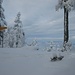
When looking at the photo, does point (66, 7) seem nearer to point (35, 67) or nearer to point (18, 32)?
point (35, 67)

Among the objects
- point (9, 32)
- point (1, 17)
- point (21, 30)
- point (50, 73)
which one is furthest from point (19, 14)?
point (50, 73)

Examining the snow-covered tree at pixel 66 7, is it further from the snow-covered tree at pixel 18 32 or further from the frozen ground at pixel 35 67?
the snow-covered tree at pixel 18 32

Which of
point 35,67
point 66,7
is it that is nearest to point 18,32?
point 66,7

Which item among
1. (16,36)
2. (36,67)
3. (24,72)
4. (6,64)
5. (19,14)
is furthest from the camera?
(16,36)

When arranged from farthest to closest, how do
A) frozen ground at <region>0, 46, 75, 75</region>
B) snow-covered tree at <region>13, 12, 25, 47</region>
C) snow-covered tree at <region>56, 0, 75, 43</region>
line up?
snow-covered tree at <region>13, 12, 25, 47</region> → snow-covered tree at <region>56, 0, 75, 43</region> → frozen ground at <region>0, 46, 75, 75</region>

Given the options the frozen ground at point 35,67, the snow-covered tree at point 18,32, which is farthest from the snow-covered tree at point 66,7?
the snow-covered tree at point 18,32

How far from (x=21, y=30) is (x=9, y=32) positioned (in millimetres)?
7781

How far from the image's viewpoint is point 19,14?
52.1 meters

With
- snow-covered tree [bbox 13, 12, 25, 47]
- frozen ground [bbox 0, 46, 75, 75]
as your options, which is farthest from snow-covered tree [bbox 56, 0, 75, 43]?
snow-covered tree [bbox 13, 12, 25, 47]

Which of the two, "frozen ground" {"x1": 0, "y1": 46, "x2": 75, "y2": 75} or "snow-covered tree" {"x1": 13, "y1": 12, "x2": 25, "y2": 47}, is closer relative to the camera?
"frozen ground" {"x1": 0, "y1": 46, "x2": 75, "y2": 75}

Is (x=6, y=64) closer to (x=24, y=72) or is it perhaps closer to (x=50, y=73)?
(x=24, y=72)

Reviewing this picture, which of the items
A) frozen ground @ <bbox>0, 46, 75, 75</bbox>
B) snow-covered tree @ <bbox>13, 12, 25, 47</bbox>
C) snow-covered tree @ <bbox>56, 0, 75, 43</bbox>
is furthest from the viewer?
snow-covered tree @ <bbox>13, 12, 25, 47</bbox>

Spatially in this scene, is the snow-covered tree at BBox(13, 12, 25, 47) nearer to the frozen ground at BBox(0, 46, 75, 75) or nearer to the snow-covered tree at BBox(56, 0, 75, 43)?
the snow-covered tree at BBox(56, 0, 75, 43)

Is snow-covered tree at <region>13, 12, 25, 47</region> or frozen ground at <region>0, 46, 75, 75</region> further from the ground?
snow-covered tree at <region>13, 12, 25, 47</region>
